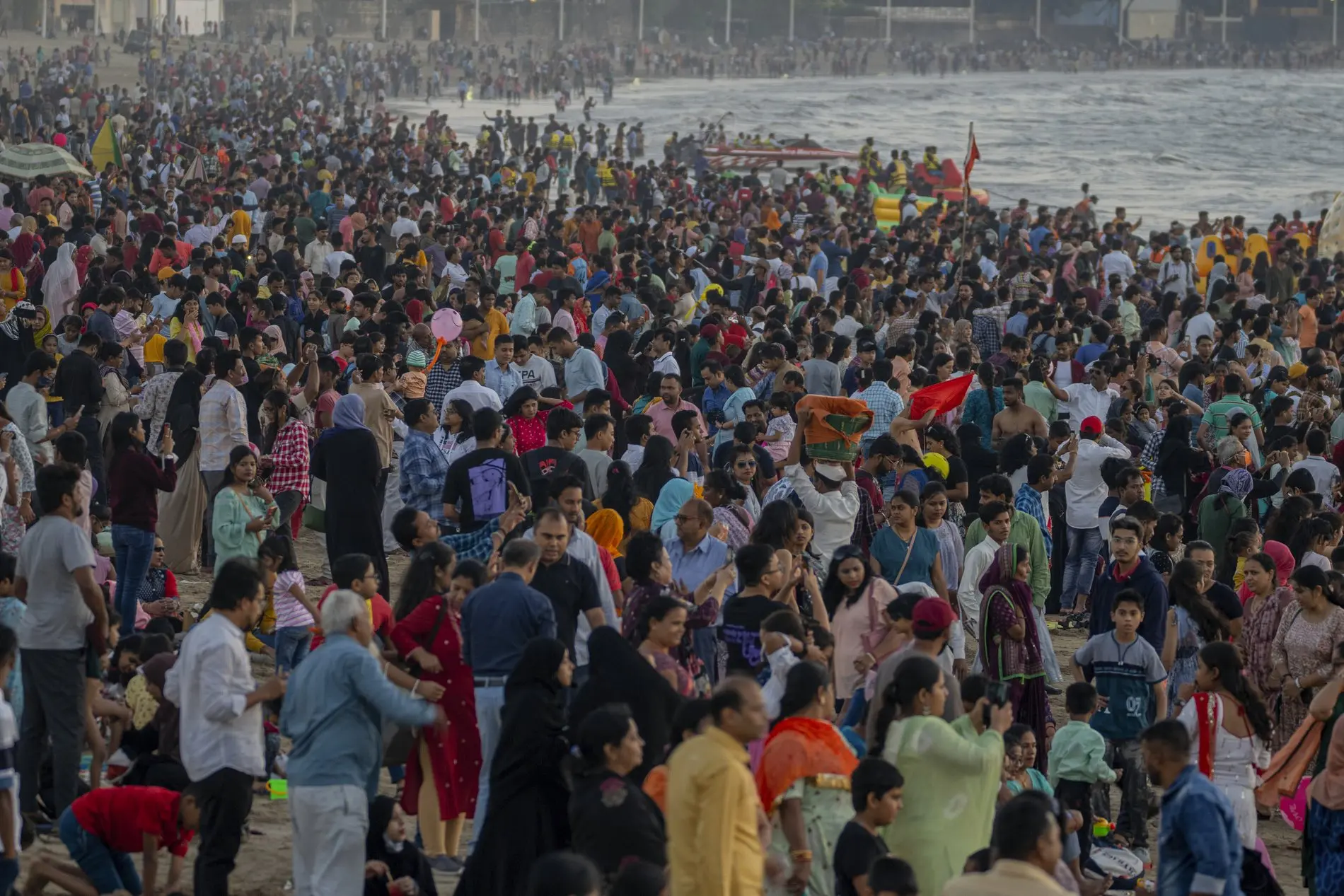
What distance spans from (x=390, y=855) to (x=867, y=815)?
1754 millimetres

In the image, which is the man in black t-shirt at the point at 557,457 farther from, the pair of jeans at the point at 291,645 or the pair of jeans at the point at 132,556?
the pair of jeans at the point at 132,556

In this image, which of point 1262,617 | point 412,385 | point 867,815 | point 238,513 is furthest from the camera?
point 412,385

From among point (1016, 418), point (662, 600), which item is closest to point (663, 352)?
point (1016, 418)

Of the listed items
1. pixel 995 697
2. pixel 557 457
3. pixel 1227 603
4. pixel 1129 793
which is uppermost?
pixel 557 457

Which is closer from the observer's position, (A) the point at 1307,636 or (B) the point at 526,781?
(B) the point at 526,781

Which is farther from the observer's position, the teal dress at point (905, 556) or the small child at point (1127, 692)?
the teal dress at point (905, 556)

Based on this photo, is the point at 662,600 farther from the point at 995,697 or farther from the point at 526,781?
the point at 995,697

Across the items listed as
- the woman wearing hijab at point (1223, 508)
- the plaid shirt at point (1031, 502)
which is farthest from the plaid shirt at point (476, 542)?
the woman wearing hijab at point (1223, 508)

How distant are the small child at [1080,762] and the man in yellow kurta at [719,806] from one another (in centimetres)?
250

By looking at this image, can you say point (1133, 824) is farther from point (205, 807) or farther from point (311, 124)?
point (311, 124)

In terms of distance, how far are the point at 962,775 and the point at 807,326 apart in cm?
979

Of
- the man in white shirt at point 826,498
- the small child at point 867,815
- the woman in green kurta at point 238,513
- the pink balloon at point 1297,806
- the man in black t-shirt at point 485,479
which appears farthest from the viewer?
the man in white shirt at point 826,498

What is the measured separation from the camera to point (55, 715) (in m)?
7.18

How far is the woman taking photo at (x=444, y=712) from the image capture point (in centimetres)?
704
